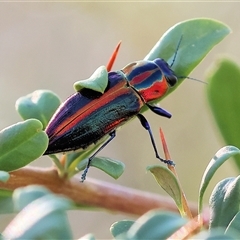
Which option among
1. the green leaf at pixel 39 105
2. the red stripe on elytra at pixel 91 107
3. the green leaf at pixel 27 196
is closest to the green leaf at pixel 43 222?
the green leaf at pixel 27 196

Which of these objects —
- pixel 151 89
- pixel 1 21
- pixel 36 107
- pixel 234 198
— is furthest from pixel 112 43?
pixel 234 198

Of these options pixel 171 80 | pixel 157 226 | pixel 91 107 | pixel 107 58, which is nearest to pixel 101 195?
pixel 91 107

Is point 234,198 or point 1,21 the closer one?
point 234,198

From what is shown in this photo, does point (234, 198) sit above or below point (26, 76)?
above

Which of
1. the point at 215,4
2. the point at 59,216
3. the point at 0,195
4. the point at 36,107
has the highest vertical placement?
the point at 59,216

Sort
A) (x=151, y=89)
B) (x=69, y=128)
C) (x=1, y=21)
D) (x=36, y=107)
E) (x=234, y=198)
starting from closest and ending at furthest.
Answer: (x=234, y=198) → (x=36, y=107) → (x=69, y=128) → (x=151, y=89) → (x=1, y=21)

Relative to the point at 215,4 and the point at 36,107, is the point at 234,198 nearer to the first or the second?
the point at 36,107

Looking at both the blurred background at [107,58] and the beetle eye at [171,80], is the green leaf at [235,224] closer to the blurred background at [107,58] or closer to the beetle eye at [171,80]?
the beetle eye at [171,80]
